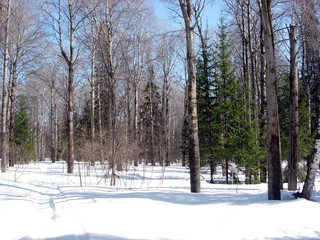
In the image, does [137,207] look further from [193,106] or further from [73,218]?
[193,106]

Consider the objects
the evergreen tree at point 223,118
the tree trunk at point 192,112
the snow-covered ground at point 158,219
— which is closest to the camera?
the snow-covered ground at point 158,219

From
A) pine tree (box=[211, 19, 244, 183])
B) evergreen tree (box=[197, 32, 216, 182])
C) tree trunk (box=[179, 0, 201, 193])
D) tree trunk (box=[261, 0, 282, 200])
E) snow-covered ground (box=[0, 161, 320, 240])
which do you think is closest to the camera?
snow-covered ground (box=[0, 161, 320, 240])

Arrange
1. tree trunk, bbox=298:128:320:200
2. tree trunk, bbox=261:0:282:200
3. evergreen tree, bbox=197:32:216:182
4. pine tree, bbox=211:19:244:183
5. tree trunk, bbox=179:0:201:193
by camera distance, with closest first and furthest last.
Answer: tree trunk, bbox=298:128:320:200
tree trunk, bbox=261:0:282:200
tree trunk, bbox=179:0:201:193
pine tree, bbox=211:19:244:183
evergreen tree, bbox=197:32:216:182

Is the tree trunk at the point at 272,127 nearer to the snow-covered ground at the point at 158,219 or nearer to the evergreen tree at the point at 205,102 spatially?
the snow-covered ground at the point at 158,219

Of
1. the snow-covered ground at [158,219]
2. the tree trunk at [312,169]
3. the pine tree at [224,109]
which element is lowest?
the snow-covered ground at [158,219]

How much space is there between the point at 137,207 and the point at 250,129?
7912 millimetres

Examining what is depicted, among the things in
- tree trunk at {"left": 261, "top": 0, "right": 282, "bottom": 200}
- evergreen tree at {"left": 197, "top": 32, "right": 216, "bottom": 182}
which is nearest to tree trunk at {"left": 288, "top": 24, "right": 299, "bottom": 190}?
tree trunk at {"left": 261, "top": 0, "right": 282, "bottom": 200}

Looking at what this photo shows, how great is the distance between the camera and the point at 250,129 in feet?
37.8

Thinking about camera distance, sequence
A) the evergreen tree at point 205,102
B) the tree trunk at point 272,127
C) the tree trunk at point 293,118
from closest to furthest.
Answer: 1. the tree trunk at point 272,127
2. the tree trunk at point 293,118
3. the evergreen tree at point 205,102

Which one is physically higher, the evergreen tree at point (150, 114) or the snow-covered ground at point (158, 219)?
the evergreen tree at point (150, 114)

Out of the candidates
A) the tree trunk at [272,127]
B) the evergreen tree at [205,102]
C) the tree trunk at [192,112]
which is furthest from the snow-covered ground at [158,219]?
the evergreen tree at [205,102]

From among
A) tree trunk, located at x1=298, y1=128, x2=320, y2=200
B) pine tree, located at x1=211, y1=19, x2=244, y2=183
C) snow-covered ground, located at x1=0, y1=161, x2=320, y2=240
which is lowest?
snow-covered ground, located at x1=0, y1=161, x2=320, y2=240

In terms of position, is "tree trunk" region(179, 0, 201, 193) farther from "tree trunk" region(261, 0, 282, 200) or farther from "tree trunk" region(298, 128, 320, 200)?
"tree trunk" region(298, 128, 320, 200)

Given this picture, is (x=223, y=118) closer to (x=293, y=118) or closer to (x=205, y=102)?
(x=205, y=102)
